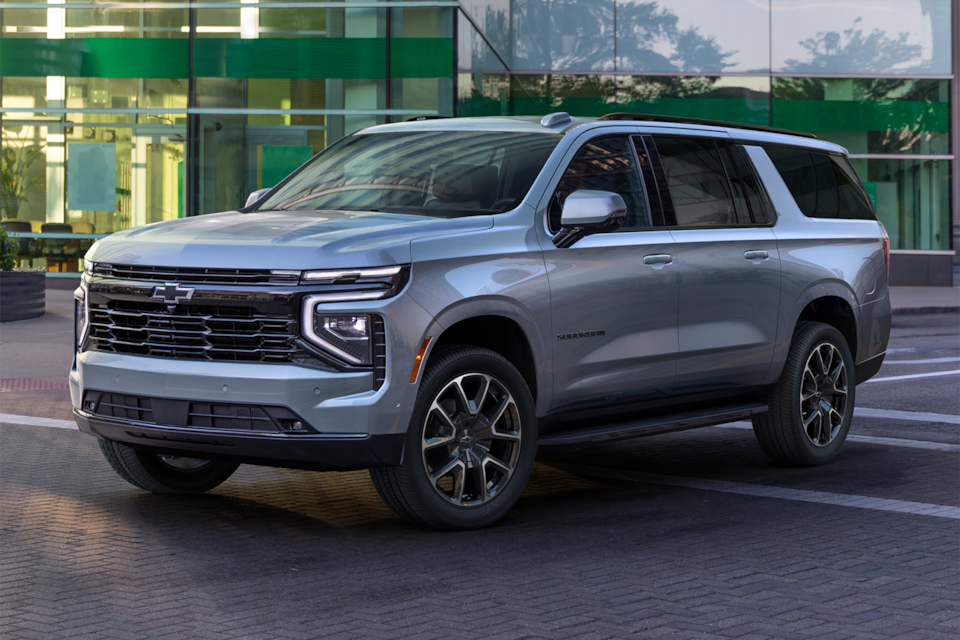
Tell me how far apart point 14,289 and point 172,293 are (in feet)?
43.6

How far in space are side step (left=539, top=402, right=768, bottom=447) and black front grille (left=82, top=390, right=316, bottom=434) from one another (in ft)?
4.78

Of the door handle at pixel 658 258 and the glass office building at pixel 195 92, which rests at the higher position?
the glass office building at pixel 195 92

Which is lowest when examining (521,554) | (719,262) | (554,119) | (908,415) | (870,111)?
(521,554)

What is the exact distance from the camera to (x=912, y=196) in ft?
100

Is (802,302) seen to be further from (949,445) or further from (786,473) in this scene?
(949,445)

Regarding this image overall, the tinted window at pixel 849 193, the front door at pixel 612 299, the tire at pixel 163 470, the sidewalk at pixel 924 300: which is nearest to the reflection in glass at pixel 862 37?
the sidewalk at pixel 924 300

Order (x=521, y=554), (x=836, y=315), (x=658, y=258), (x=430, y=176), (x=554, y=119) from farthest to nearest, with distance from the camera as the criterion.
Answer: (x=836, y=315)
(x=554, y=119)
(x=658, y=258)
(x=430, y=176)
(x=521, y=554)

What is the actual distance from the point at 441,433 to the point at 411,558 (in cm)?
64

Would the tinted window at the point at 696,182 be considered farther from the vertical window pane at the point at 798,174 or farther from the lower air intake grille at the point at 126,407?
the lower air intake grille at the point at 126,407

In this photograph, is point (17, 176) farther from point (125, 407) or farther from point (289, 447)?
point (289, 447)

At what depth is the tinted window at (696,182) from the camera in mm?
7117

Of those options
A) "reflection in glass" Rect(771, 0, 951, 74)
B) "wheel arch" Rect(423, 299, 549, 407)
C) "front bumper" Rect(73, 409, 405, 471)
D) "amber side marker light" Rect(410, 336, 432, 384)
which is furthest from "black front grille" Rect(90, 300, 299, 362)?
"reflection in glass" Rect(771, 0, 951, 74)

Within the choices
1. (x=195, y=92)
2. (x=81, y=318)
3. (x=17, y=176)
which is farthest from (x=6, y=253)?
(x=81, y=318)

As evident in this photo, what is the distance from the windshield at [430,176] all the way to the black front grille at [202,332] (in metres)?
1.16
